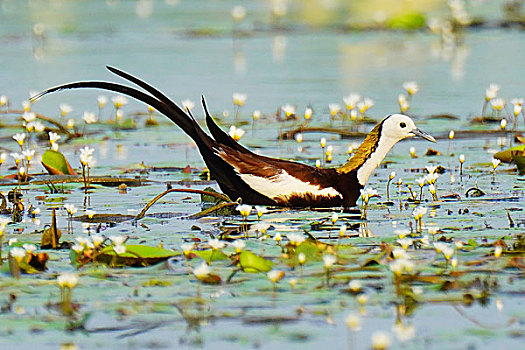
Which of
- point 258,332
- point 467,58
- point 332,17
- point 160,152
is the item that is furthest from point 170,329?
point 332,17

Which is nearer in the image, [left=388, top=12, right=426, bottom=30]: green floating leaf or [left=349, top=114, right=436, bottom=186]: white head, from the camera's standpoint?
[left=349, top=114, right=436, bottom=186]: white head

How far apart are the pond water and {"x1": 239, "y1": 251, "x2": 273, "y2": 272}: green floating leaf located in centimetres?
5

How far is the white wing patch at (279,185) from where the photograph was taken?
23.5ft

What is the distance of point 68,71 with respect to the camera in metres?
15.8

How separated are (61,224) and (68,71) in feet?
30.4

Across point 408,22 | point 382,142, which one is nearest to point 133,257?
point 382,142

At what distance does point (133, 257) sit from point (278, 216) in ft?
5.18

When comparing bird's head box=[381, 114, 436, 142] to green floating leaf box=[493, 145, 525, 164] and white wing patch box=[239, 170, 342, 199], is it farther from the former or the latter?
green floating leaf box=[493, 145, 525, 164]

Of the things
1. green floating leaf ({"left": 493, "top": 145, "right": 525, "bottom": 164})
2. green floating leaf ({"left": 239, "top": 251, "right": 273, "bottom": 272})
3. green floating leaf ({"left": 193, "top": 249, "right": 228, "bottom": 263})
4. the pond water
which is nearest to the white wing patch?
the pond water

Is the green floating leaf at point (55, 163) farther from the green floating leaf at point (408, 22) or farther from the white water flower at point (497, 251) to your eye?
the green floating leaf at point (408, 22)

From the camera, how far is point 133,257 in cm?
559

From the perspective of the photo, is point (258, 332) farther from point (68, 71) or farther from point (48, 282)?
point (68, 71)

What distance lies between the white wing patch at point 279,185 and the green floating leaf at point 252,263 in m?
1.78

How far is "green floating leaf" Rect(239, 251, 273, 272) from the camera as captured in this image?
17.5 feet
